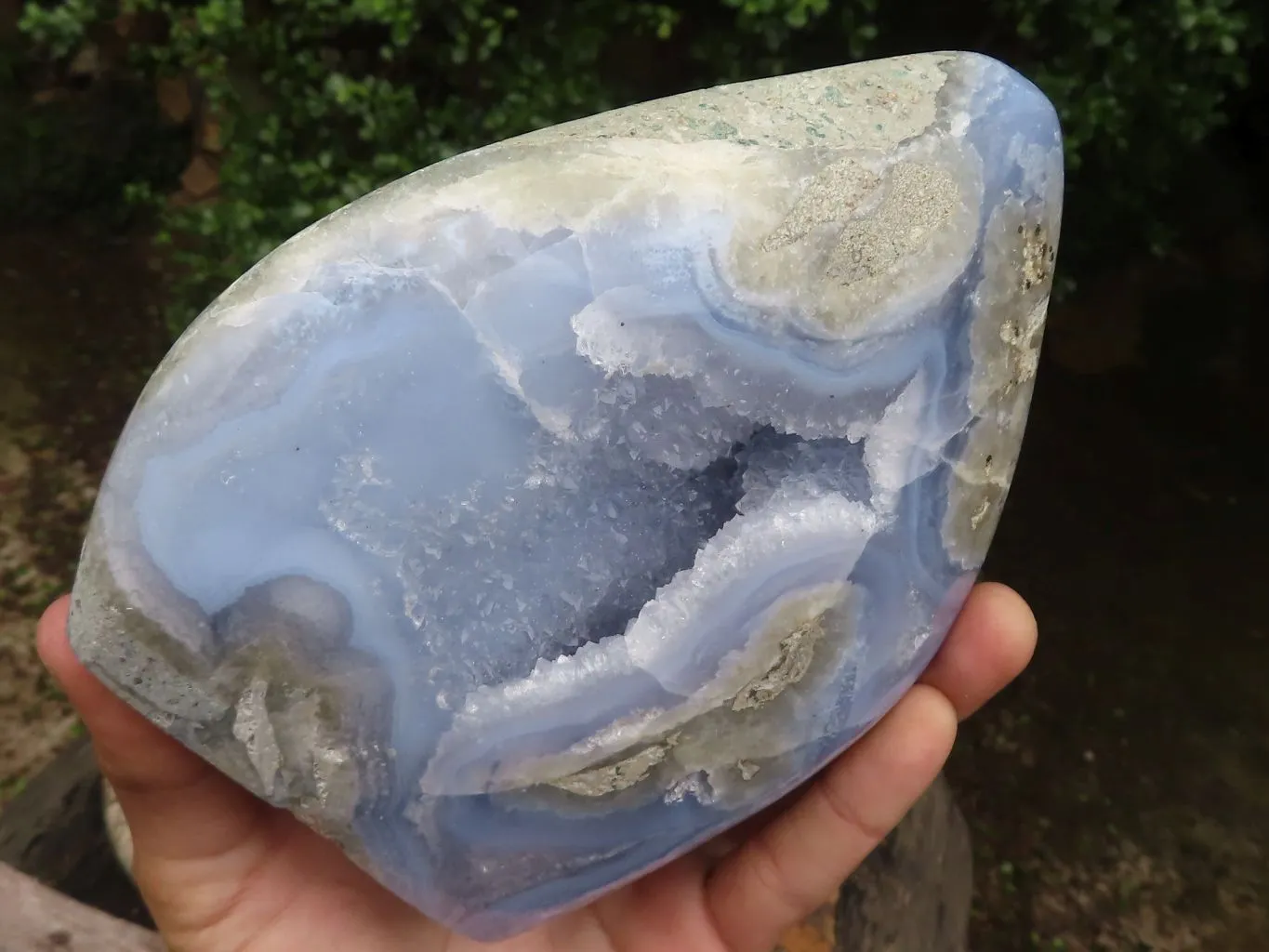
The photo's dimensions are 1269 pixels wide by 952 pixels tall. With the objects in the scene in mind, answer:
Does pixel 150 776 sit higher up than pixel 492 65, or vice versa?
pixel 492 65

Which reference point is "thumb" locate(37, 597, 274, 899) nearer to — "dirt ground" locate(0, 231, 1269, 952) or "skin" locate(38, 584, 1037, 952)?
"skin" locate(38, 584, 1037, 952)

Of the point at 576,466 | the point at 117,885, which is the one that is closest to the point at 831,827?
the point at 576,466

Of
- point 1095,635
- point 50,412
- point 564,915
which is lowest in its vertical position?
point 1095,635

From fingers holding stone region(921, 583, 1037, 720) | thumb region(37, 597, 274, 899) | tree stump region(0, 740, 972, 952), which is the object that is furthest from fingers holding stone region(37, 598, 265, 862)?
fingers holding stone region(921, 583, 1037, 720)

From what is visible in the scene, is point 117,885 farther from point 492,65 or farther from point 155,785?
point 492,65

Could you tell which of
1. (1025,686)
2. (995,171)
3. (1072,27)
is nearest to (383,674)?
(995,171)

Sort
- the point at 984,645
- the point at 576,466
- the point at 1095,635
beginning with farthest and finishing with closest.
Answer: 1. the point at 1095,635
2. the point at 984,645
3. the point at 576,466
